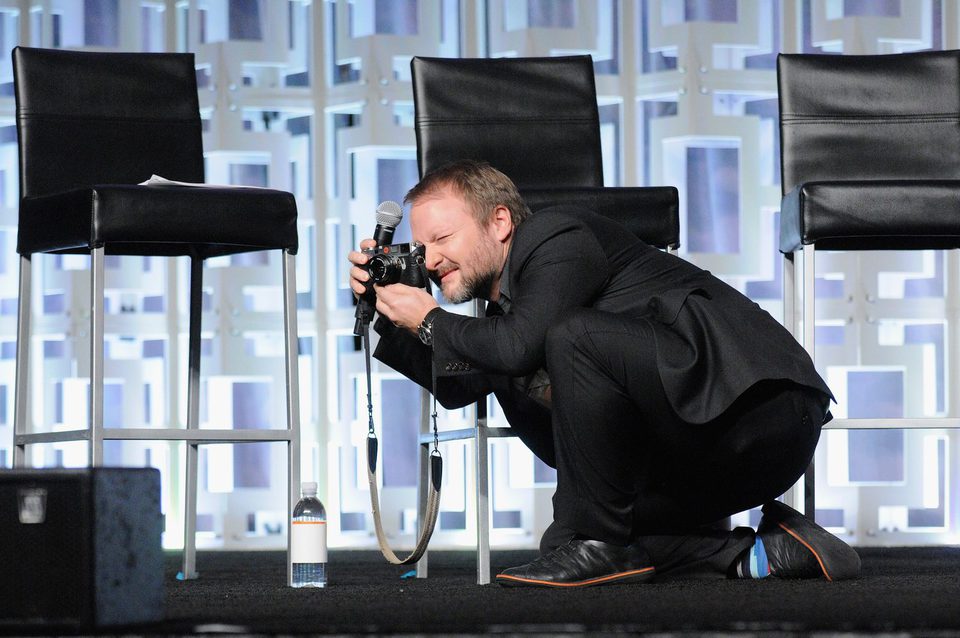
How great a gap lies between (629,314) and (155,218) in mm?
838

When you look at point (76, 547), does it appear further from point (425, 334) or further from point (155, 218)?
point (155, 218)

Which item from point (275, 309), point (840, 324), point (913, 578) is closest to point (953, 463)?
point (840, 324)

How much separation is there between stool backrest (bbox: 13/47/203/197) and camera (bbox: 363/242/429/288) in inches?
32.5

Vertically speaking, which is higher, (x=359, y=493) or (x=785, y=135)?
(x=785, y=135)

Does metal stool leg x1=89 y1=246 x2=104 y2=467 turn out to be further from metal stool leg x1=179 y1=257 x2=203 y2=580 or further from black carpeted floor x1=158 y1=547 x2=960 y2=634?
metal stool leg x1=179 y1=257 x2=203 y2=580

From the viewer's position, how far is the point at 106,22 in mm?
3674

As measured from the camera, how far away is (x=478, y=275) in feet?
7.00

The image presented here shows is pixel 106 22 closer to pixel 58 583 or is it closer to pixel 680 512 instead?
pixel 680 512

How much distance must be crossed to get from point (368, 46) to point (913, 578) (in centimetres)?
219

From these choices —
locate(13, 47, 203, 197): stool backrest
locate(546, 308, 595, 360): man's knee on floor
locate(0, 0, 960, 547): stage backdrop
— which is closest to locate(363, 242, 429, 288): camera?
locate(546, 308, 595, 360): man's knee on floor

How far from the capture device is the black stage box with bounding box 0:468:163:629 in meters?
1.31

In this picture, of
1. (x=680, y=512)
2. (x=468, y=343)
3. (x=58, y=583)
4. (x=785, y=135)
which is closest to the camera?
(x=58, y=583)

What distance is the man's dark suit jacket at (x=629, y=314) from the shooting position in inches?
76.2

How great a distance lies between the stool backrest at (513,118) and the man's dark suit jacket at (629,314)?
1.64ft
